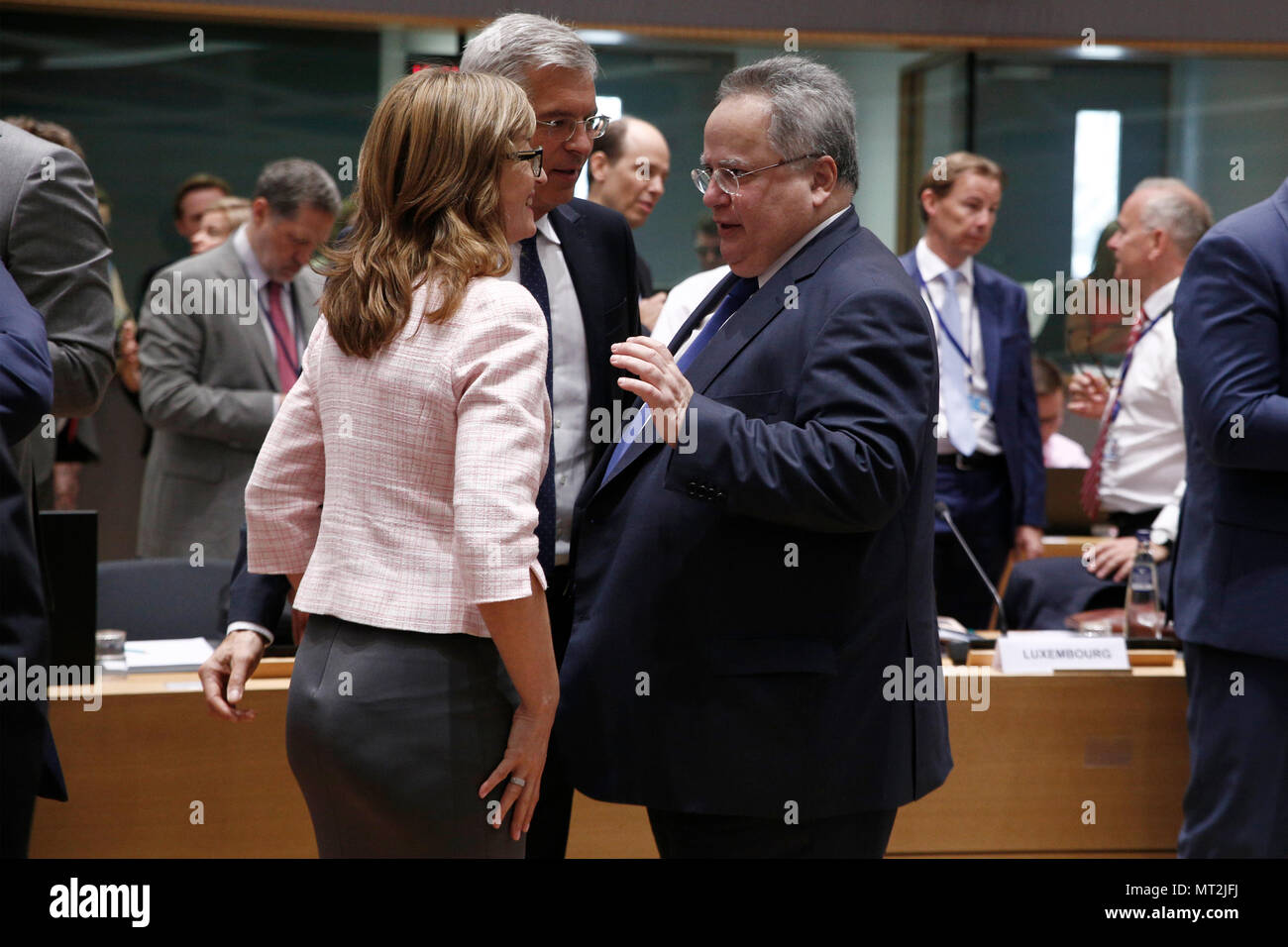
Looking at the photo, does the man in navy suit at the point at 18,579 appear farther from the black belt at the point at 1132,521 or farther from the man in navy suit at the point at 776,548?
the black belt at the point at 1132,521

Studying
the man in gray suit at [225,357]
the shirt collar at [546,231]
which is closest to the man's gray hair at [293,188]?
the man in gray suit at [225,357]

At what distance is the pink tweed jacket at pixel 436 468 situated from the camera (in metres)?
1.49

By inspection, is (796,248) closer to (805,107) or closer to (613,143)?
(805,107)

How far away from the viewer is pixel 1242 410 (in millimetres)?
2324

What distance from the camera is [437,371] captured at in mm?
1519

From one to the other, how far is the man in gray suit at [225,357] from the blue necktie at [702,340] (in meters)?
2.16

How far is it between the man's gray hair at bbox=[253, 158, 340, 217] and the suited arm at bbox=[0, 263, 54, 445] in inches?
96.1

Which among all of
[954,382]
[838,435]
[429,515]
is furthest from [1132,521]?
[429,515]

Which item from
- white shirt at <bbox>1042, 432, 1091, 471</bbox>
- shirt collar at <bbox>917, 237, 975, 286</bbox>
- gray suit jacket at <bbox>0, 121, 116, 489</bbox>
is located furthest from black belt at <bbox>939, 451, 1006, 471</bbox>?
gray suit jacket at <bbox>0, 121, 116, 489</bbox>

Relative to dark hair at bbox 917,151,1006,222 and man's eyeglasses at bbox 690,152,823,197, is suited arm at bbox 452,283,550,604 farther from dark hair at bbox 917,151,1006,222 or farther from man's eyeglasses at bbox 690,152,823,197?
dark hair at bbox 917,151,1006,222

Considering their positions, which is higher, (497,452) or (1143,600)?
(497,452)

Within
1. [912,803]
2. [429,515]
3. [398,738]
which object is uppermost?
[429,515]

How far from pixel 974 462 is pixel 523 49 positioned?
2492 millimetres
